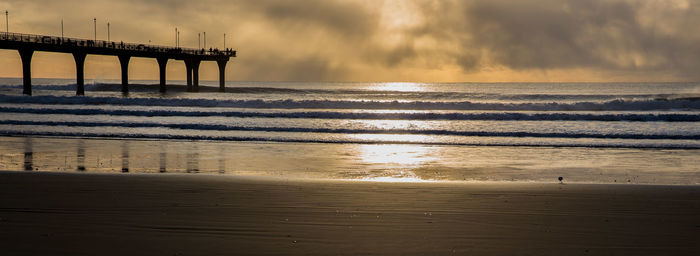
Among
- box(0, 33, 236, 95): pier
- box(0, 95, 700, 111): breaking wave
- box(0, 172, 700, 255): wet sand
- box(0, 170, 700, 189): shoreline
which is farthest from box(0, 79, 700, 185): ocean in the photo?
box(0, 33, 236, 95): pier

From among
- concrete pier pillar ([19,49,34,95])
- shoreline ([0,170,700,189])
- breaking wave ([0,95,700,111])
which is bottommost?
shoreline ([0,170,700,189])

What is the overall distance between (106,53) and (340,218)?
69.9 metres

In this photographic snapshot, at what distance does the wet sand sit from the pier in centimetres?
5787

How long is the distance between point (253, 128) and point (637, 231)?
20.5 metres

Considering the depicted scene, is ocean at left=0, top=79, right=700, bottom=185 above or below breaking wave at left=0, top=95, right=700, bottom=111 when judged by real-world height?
below

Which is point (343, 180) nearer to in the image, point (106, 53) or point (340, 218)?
point (340, 218)

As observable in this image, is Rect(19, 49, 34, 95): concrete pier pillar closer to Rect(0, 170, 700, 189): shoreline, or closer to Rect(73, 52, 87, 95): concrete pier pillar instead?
Rect(73, 52, 87, 95): concrete pier pillar

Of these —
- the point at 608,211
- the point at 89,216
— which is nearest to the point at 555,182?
the point at 608,211

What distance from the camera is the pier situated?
6157 cm

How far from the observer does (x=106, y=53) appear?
70.9 m

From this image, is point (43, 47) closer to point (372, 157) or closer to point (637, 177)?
point (372, 157)

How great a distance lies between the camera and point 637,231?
7082mm

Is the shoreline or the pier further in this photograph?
the pier

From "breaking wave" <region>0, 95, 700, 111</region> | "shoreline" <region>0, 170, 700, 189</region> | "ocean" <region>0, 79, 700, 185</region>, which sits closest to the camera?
"shoreline" <region>0, 170, 700, 189</region>
